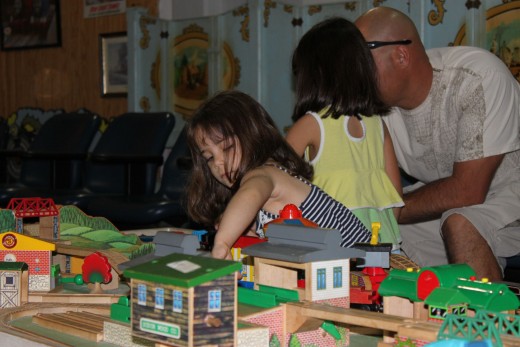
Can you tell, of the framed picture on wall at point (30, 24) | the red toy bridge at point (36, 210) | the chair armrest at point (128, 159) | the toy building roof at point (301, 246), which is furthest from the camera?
the framed picture on wall at point (30, 24)

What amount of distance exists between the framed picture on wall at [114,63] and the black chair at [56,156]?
2.90 feet

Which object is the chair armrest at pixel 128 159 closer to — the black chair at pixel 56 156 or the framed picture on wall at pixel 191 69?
the black chair at pixel 56 156

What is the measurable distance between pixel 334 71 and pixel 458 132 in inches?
26.3

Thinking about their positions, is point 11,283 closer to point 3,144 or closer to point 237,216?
point 237,216

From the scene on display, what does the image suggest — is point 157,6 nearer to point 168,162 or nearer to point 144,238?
point 168,162

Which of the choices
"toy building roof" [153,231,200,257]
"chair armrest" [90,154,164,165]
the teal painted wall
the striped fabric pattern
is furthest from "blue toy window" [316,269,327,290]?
"chair armrest" [90,154,164,165]

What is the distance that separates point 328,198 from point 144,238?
2.21ft

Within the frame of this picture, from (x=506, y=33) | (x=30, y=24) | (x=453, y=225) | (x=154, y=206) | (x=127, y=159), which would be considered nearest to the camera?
(x=453, y=225)

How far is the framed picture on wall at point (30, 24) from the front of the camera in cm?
720

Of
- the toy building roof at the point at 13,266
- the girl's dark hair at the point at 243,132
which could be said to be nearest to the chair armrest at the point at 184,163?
the girl's dark hair at the point at 243,132

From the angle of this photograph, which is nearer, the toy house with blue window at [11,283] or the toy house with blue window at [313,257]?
the toy house with blue window at [313,257]

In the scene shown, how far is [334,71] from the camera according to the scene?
2398 millimetres

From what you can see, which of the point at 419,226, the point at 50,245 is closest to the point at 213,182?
the point at 50,245

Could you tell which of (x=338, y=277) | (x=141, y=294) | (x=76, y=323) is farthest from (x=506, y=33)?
(x=141, y=294)
